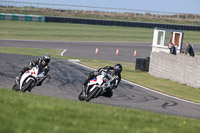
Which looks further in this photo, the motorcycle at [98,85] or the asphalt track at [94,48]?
the asphalt track at [94,48]

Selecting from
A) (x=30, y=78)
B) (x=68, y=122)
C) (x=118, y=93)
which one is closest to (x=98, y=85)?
(x=30, y=78)

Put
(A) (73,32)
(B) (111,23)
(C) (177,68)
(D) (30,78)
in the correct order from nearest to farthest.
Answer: (D) (30,78), (C) (177,68), (A) (73,32), (B) (111,23)

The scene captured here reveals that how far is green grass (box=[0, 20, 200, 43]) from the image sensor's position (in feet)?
163

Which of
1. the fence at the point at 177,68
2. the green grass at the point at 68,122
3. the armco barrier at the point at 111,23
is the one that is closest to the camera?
the green grass at the point at 68,122

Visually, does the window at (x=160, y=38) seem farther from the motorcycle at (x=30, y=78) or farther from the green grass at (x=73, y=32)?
the green grass at (x=73, y=32)

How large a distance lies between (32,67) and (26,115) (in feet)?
22.0

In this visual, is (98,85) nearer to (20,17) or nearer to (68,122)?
(68,122)

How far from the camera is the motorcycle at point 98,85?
533 inches

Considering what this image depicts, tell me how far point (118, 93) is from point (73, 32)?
129 feet

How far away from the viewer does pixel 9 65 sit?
21734 mm

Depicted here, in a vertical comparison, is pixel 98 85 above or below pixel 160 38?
below

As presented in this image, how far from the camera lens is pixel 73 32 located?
182 ft

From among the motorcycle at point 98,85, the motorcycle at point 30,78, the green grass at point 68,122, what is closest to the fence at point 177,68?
the motorcycle at point 98,85

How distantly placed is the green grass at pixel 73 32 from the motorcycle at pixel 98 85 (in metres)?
32.8
